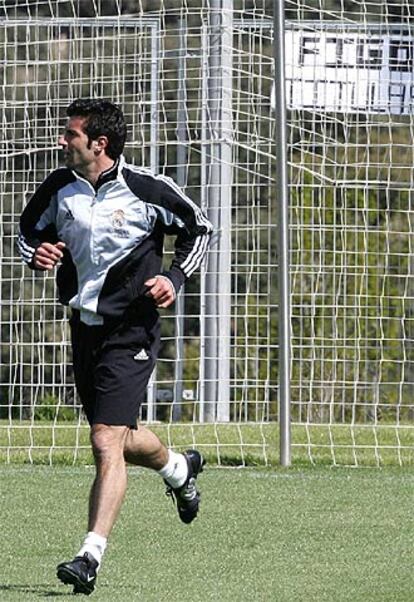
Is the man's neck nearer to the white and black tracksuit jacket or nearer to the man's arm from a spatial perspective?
the white and black tracksuit jacket

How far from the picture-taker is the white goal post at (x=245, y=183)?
11727mm

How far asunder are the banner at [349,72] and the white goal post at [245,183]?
0.01 metres

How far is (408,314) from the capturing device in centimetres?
1325

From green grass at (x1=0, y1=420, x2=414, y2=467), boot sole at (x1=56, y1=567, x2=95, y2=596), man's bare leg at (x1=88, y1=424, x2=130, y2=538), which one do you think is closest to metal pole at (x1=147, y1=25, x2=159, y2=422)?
green grass at (x1=0, y1=420, x2=414, y2=467)

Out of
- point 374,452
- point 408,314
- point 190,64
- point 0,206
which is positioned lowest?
point 374,452

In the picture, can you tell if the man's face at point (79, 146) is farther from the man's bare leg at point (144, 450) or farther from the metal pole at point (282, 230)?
the metal pole at point (282, 230)

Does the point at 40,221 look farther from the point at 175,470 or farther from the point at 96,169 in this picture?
the point at 175,470


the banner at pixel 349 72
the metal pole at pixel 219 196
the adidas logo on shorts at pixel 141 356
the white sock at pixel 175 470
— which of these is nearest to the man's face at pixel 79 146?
the adidas logo on shorts at pixel 141 356

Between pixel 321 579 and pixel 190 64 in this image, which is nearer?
pixel 321 579

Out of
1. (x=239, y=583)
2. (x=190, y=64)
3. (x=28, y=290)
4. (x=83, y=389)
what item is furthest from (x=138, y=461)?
(x=28, y=290)

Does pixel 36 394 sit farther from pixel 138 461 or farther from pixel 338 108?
pixel 138 461

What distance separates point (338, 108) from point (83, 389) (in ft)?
17.6

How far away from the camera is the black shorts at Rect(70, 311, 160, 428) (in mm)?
6625

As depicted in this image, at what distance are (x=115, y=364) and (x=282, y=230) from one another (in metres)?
4.39
